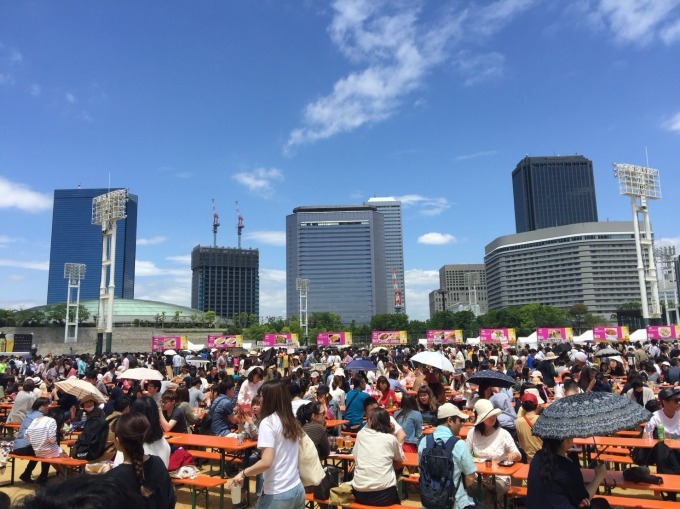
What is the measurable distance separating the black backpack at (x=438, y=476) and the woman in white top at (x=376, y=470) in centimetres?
46

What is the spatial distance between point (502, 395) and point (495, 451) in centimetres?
232

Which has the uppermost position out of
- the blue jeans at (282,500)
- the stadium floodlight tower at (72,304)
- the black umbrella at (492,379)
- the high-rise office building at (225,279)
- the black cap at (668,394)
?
the high-rise office building at (225,279)

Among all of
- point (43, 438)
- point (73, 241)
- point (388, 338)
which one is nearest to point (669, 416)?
point (43, 438)

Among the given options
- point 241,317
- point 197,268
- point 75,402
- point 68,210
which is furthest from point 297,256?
point 75,402


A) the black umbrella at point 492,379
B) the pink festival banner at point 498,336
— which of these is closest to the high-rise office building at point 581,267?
the pink festival banner at point 498,336

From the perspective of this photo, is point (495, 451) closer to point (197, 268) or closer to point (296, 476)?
point (296, 476)

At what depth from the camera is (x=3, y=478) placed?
8.78 meters

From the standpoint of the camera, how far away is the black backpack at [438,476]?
177 inches

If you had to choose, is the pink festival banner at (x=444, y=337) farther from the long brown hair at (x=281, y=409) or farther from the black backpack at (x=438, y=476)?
the long brown hair at (x=281, y=409)

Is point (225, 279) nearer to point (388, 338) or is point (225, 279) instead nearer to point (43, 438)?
point (388, 338)

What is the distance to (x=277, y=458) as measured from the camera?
12.5 ft

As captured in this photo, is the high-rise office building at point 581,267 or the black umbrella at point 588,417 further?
the high-rise office building at point 581,267

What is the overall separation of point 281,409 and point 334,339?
40741mm

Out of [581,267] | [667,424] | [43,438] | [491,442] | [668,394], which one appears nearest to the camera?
[491,442]
